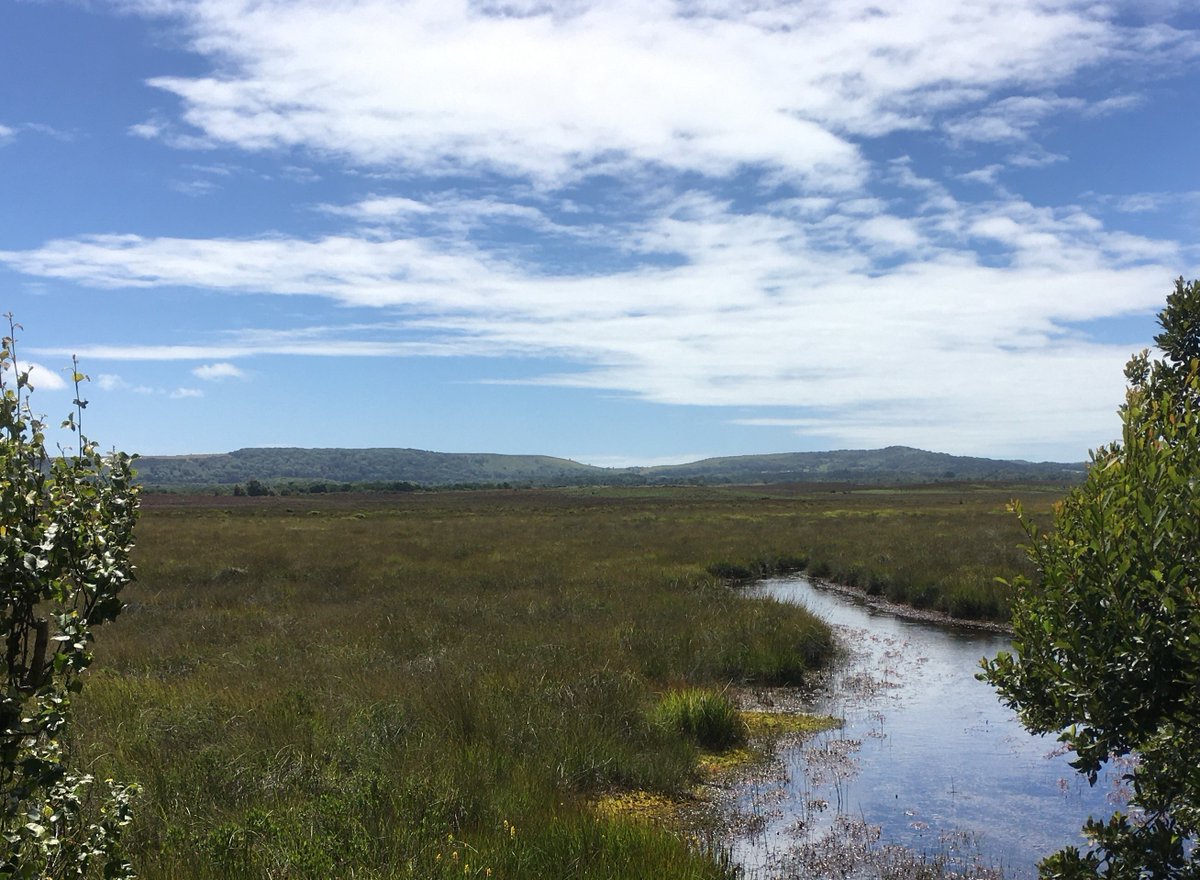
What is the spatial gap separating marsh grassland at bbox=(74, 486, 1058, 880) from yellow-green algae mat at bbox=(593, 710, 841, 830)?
0.42 ft

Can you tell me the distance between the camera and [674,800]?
28.7ft

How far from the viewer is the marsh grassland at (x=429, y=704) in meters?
5.92

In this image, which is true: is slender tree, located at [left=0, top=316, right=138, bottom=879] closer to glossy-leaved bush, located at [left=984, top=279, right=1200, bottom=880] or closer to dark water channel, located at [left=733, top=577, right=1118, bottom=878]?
glossy-leaved bush, located at [left=984, top=279, right=1200, bottom=880]

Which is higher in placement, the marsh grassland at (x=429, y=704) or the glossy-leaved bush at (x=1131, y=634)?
the glossy-leaved bush at (x=1131, y=634)

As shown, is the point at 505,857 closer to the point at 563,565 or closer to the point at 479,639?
the point at 479,639

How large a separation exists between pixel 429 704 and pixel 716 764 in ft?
12.7

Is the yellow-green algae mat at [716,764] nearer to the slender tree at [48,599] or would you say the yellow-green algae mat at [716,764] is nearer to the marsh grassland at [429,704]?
the marsh grassland at [429,704]

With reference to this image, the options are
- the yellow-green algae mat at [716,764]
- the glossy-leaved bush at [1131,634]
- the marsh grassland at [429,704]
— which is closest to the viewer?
the glossy-leaved bush at [1131,634]

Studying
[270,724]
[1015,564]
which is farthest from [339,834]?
[1015,564]

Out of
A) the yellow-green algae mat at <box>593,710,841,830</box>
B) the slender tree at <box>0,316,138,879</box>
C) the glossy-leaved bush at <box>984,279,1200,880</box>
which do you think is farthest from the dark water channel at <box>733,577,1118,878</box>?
the slender tree at <box>0,316,138,879</box>

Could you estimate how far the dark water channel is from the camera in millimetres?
7762

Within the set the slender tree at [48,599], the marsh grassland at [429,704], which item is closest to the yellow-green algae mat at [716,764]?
the marsh grassland at [429,704]

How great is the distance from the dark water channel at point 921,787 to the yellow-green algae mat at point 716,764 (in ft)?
1.35

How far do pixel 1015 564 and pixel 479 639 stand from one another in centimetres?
1894
